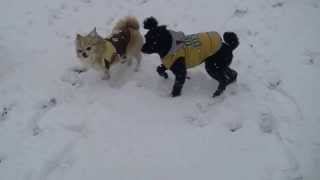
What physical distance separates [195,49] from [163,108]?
0.73 metres

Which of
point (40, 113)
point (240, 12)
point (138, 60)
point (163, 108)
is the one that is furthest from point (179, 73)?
point (240, 12)

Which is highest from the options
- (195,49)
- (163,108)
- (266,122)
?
(195,49)

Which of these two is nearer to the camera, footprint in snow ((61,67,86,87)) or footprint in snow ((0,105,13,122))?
footprint in snow ((0,105,13,122))

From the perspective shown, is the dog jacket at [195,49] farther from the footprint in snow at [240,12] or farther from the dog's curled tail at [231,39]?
the footprint in snow at [240,12]

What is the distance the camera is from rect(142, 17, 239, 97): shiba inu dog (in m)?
4.54

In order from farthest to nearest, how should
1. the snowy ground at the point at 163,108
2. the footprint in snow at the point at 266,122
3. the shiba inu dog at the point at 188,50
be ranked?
1. the shiba inu dog at the point at 188,50
2. the footprint in snow at the point at 266,122
3. the snowy ground at the point at 163,108

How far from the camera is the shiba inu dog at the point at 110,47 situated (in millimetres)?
4648

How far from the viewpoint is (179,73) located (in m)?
4.68

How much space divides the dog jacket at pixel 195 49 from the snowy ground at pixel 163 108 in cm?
45

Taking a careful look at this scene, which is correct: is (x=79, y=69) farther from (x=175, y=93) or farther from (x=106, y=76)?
(x=175, y=93)

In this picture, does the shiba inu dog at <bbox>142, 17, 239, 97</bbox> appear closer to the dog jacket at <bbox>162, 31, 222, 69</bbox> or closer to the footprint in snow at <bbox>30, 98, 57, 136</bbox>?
the dog jacket at <bbox>162, 31, 222, 69</bbox>

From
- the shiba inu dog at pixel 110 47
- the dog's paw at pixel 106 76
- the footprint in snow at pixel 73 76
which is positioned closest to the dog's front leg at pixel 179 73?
the shiba inu dog at pixel 110 47

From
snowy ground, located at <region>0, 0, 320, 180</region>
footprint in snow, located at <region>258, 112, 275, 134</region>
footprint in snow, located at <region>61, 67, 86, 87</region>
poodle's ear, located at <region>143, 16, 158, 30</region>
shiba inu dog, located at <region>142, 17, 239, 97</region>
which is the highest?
poodle's ear, located at <region>143, 16, 158, 30</region>

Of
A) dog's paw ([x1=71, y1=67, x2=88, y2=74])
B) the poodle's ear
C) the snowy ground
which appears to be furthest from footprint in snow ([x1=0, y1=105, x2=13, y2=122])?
the poodle's ear
